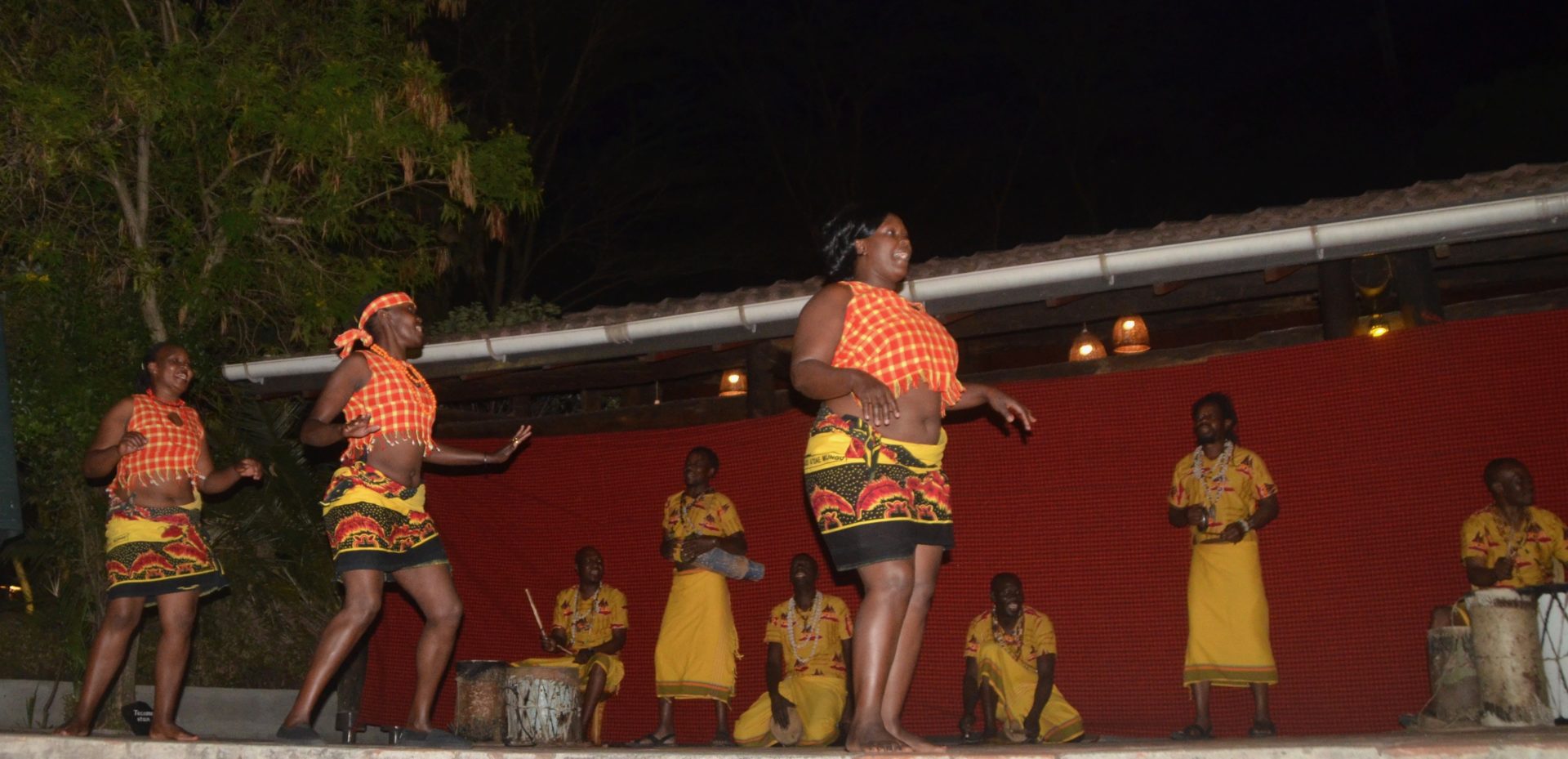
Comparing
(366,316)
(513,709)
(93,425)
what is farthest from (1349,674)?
(93,425)

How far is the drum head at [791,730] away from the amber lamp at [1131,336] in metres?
3.24

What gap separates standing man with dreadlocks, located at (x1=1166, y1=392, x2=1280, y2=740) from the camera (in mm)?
7090

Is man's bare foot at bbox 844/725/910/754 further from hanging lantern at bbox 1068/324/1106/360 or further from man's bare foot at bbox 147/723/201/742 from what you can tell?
hanging lantern at bbox 1068/324/1106/360

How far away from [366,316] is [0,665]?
9386 millimetres

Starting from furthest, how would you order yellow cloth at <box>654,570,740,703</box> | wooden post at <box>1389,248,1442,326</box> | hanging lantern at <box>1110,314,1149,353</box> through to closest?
hanging lantern at <box>1110,314,1149,353</box> < yellow cloth at <box>654,570,740,703</box> < wooden post at <box>1389,248,1442,326</box>

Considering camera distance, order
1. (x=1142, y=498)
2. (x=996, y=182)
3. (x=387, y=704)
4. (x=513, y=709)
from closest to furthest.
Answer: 1. (x=513, y=709)
2. (x=1142, y=498)
3. (x=387, y=704)
4. (x=996, y=182)

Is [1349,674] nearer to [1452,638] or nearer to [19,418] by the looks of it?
[1452,638]

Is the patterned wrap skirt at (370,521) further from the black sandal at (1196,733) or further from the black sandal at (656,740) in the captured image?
the black sandal at (1196,733)

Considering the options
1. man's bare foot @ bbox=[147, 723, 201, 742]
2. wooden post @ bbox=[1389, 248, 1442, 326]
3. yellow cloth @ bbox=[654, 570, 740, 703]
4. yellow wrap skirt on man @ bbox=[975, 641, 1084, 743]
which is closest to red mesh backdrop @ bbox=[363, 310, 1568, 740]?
yellow wrap skirt on man @ bbox=[975, 641, 1084, 743]

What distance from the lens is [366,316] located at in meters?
5.69

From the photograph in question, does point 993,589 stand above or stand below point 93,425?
below

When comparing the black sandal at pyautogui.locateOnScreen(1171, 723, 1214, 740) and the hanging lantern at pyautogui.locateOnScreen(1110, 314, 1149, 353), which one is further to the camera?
the hanging lantern at pyautogui.locateOnScreen(1110, 314, 1149, 353)

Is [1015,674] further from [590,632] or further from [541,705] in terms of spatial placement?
[590,632]

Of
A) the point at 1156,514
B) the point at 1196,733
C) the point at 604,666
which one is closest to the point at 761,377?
the point at 604,666
